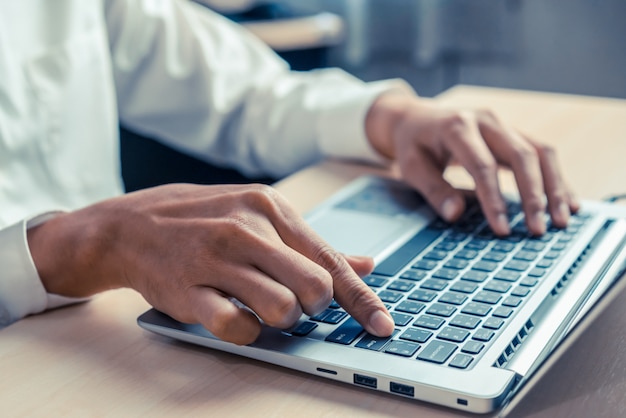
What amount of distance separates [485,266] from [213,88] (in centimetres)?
53

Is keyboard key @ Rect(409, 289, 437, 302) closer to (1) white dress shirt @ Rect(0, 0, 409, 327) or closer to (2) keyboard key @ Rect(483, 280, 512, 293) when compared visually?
(2) keyboard key @ Rect(483, 280, 512, 293)

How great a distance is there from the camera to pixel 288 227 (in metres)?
0.51

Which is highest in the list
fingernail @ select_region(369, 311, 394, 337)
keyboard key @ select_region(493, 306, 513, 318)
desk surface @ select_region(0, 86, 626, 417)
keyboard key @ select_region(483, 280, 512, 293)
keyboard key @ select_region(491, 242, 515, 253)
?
fingernail @ select_region(369, 311, 394, 337)

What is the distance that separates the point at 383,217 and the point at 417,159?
11 centimetres

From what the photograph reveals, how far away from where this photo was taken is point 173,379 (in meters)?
0.46

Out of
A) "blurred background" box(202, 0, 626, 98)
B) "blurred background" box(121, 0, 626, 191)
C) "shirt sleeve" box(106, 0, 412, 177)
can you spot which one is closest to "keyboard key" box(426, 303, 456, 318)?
"shirt sleeve" box(106, 0, 412, 177)

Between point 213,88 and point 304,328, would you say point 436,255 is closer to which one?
point 304,328

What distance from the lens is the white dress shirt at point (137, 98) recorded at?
2.60 ft

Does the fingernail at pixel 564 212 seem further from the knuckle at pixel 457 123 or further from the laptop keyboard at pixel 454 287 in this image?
the knuckle at pixel 457 123

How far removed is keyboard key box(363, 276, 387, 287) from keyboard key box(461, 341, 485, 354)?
0.33 ft

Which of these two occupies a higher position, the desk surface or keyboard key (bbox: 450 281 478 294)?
keyboard key (bbox: 450 281 478 294)

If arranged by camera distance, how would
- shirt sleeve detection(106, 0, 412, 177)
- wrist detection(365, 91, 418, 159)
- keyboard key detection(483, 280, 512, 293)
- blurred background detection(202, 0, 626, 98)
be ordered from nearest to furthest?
keyboard key detection(483, 280, 512, 293)
wrist detection(365, 91, 418, 159)
shirt sleeve detection(106, 0, 412, 177)
blurred background detection(202, 0, 626, 98)

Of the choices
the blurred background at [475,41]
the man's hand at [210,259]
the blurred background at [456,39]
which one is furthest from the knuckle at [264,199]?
the blurred background at [475,41]

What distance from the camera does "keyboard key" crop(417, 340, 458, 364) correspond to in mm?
427
